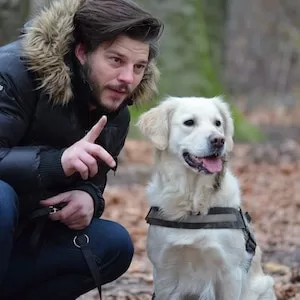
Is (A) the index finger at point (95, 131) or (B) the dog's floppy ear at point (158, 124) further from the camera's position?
(B) the dog's floppy ear at point (158, 124)

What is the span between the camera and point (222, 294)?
445cm

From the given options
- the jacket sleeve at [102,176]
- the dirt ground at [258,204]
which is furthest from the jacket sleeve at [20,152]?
the dirt ground at [258,204]

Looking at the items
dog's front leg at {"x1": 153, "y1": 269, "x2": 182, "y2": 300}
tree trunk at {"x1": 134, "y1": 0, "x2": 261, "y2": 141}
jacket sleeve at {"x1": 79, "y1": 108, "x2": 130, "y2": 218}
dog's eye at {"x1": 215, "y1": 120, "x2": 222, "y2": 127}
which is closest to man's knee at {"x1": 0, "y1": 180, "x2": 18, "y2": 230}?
jacket sleeve at {"x1": 79, "y1": 108, "x2": 130, "y2": 218}

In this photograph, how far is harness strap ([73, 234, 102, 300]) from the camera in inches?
163

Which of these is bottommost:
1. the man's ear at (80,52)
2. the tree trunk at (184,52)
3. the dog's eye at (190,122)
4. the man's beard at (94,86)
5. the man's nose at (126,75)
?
the tree trunk at (184,52)

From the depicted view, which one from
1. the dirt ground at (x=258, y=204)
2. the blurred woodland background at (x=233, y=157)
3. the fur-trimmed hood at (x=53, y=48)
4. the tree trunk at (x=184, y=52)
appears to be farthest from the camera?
the tree trunk at (x=184, y=52)

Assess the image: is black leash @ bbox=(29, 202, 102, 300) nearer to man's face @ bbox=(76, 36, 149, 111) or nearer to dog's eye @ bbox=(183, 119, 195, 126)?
man's face @ bbox=(76, 36, 149, 111)

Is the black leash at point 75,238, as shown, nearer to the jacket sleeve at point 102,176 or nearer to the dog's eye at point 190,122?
the jacket sleeve at point 102,176

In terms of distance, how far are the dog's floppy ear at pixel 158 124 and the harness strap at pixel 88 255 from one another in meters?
0.72

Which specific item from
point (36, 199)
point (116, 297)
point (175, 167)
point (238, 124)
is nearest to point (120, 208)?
point (116, 297)

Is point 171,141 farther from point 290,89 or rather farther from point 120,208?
point 290,89

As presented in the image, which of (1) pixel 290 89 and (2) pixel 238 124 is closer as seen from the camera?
(2) pixel 238 124

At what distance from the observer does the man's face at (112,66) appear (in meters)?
3.98

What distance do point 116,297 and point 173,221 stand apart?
3.15 feet
